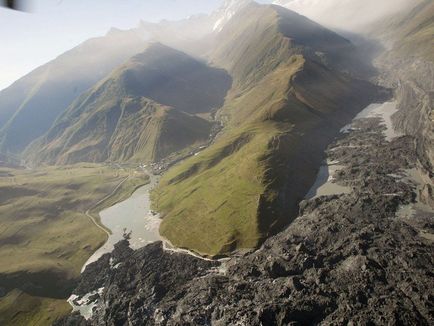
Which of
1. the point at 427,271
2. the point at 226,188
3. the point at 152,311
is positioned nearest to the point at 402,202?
the point at 427,271

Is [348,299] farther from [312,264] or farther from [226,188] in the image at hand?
[226,188]

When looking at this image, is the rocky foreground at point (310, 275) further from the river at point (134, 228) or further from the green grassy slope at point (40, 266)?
the river at point (134, 228)

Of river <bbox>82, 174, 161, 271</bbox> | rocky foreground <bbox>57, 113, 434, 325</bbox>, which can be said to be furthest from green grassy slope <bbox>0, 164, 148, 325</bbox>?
rocky foreground <bbox>57, 113, 434, 325</bbox>

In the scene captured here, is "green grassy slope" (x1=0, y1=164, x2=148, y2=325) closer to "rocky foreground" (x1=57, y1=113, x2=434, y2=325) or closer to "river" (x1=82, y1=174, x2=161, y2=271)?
"river" (x1=82, y1=174, x2=161, y2=271)

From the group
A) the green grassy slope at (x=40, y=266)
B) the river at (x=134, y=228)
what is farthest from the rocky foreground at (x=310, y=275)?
the river at (x=134, y=228)

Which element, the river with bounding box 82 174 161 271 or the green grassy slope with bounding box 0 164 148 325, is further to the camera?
the river with bounding box 82 174 161 271

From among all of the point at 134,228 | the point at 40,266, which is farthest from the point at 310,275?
the point at 40,266

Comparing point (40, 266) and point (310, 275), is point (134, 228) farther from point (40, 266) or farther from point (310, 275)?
point (310, 275)

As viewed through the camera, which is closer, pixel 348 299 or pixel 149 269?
pixel 348 299
